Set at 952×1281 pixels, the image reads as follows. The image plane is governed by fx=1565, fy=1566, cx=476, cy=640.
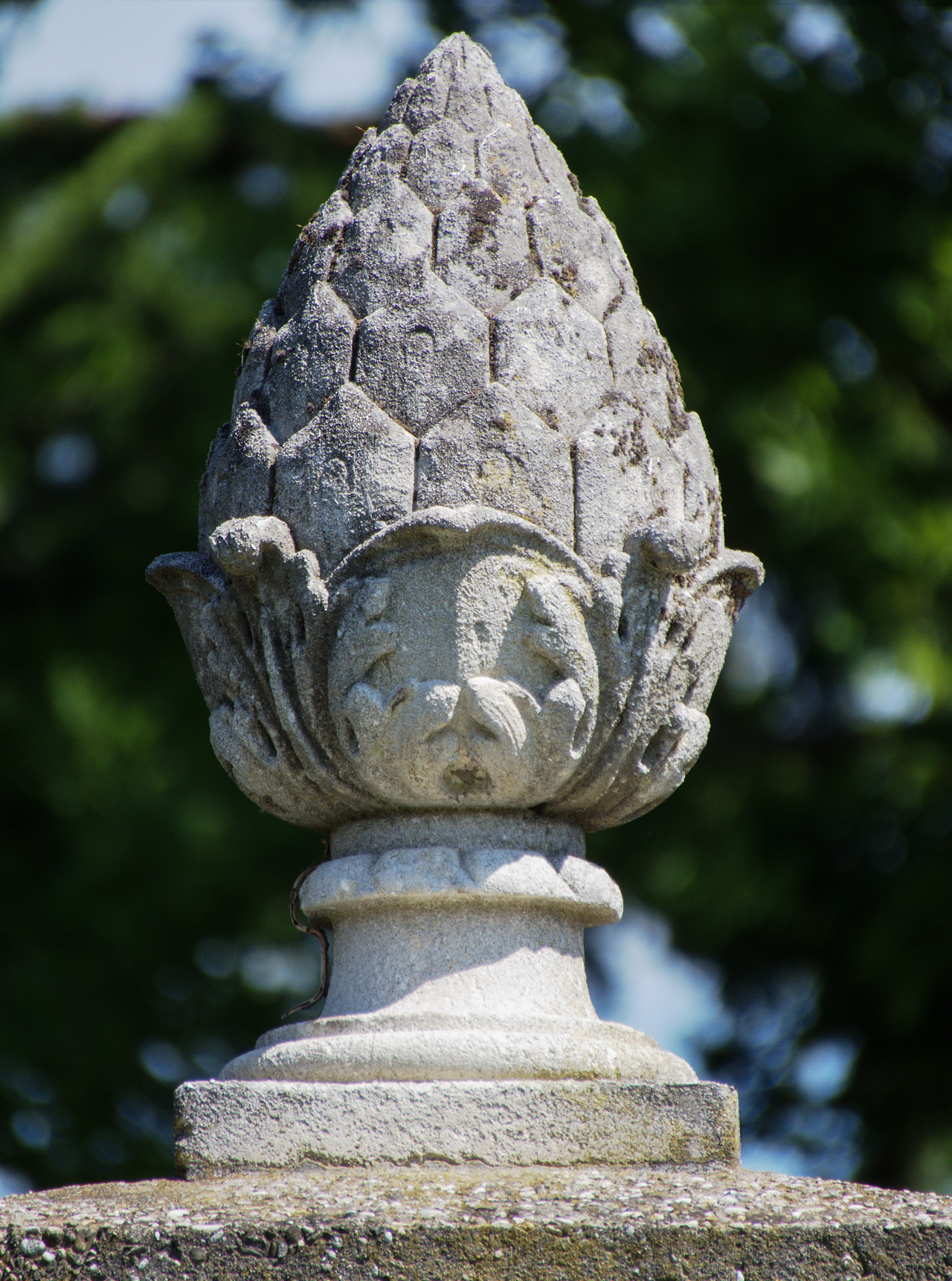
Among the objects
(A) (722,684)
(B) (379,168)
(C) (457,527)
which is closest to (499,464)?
(C) (457,527)

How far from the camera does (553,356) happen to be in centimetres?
207

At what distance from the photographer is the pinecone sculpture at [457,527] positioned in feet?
6.48

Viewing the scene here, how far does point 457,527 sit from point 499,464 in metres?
0.12

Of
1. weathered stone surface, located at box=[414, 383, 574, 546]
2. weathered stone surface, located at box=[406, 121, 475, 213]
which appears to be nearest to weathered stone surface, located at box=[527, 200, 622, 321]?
weathered stone surface, located at box=[406, 121, 475, 213]

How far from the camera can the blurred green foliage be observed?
550 cm

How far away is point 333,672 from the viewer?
6.59 feet

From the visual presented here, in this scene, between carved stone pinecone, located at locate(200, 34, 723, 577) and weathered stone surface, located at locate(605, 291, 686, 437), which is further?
weathered stone surface, located at locate(605, 291, 686, 437)

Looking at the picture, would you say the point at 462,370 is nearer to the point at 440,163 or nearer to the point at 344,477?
the point at 344,477

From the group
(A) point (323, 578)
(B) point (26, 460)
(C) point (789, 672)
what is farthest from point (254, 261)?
(A) point (323, 578)

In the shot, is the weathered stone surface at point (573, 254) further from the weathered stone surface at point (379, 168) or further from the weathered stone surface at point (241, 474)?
the weathered stone surface at point (241, 474)

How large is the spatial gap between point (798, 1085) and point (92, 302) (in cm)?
412

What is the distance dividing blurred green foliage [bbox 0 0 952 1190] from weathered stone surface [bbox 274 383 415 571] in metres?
3.41

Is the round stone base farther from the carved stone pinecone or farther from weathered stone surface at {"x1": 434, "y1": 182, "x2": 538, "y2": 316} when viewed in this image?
weathered stone surface at {"x1": 434, "y1": 182, "x2": 538, "y2": 316}

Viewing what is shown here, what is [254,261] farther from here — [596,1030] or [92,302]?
[596,1030]
